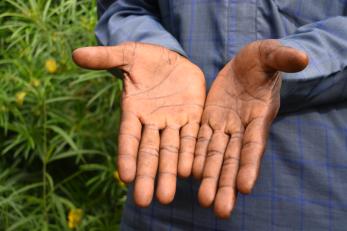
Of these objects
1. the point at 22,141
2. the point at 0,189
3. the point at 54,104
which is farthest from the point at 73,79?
the point at 0,189

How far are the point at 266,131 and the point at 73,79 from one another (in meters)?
1.03

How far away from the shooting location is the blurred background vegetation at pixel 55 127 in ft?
4.95

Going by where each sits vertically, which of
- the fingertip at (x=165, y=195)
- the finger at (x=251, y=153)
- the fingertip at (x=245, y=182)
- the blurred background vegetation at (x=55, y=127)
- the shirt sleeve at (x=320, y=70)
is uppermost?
the shirt sleeve at (x=320, y=70)

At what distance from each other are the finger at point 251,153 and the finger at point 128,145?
14 centimetres

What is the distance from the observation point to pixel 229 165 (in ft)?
2.33

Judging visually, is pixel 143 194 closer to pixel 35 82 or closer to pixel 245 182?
pixel 245 182

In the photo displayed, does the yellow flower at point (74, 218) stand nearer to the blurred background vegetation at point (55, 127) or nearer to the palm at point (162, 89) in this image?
the blurred background vegetation at point (55, 127)

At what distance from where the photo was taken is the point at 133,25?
2.92 ft

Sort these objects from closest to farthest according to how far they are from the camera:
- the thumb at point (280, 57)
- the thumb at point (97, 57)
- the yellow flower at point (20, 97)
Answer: the thumb at point (280, 57) → the thumb at point (97, 57) → the yellow flower at point (20, 97)

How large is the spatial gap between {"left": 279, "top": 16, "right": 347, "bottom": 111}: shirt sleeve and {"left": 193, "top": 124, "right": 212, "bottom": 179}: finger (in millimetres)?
108

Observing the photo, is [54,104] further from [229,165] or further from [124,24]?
[229,165]

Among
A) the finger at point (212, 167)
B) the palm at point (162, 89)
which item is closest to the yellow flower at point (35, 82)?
the palm at point (162, 89)

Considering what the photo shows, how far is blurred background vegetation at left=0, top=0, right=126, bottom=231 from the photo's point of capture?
1509 mm

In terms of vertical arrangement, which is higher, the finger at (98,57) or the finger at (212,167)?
the finger at (98,57)
